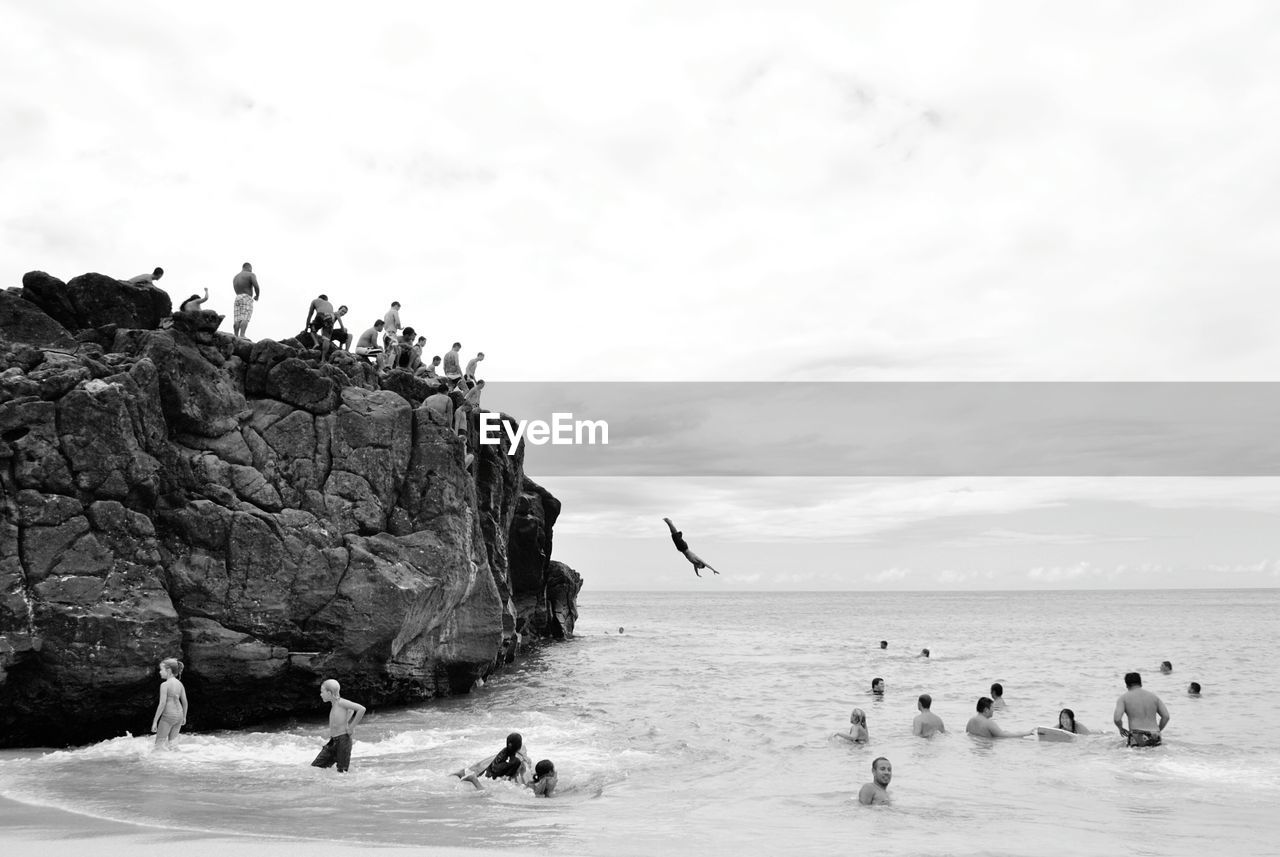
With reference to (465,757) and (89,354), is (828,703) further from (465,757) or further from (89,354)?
(89,354)

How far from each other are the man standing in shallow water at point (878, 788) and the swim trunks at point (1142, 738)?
893 cm

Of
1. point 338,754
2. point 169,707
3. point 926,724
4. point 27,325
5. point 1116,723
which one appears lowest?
point 926,724

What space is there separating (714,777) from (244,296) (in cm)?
1668

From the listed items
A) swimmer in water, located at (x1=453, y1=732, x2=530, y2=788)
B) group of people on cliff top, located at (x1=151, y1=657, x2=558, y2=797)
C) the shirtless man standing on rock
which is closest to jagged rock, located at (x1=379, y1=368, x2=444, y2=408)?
group of people on cliff top, located at (x1=151, y1=657, x2=558, y2=797)

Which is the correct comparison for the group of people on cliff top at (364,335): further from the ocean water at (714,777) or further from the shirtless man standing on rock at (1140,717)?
the shirtless man standing on rock at (1140,717)

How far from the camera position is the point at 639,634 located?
233ft

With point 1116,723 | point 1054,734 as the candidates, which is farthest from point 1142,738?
point 1054,734

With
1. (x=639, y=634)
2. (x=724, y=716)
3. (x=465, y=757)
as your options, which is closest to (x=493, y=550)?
(x=724, y=716)

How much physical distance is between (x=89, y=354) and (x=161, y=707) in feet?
27.4

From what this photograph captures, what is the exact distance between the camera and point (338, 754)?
53.9 feet

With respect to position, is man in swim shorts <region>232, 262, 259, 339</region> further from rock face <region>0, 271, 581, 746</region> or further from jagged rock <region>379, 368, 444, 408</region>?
jagged rock <region>379, 368, 444, 408</region>

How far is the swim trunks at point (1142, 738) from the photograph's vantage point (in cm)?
2131

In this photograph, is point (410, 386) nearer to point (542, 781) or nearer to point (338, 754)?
point (338, 754)

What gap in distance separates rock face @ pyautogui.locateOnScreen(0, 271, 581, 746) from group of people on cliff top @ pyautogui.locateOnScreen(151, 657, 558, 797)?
2.06 metres
